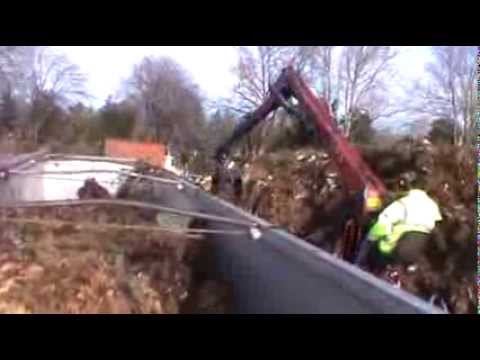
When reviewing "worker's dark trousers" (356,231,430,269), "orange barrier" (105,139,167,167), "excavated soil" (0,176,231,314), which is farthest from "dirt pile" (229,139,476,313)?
"orange barrier" (105,139,167,167)

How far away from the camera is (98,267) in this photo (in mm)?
3400

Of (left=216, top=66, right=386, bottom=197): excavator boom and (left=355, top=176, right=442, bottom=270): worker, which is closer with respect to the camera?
(left=355, top=176, right=442, bottom=270): worker

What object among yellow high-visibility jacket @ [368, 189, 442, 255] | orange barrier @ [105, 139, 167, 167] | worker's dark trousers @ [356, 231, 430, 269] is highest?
orange barrier @ [105, 139, 167, 167]

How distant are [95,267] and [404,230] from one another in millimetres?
1724

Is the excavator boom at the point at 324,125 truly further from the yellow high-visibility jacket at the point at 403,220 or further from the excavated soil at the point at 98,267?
the excavated soil at the point at 98,267

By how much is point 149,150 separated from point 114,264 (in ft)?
11.2

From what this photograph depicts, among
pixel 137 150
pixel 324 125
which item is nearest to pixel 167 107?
pixel 137 150

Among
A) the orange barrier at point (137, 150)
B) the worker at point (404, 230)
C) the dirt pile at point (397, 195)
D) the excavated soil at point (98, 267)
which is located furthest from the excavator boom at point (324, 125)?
the orange barrier at point (137, 150)

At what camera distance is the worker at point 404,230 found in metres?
2.84

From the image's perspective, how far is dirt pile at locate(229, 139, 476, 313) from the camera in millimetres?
3033

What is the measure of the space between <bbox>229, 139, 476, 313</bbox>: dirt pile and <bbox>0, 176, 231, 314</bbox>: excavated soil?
2.86 feet

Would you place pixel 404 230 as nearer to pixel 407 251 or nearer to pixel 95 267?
pixel 407 251

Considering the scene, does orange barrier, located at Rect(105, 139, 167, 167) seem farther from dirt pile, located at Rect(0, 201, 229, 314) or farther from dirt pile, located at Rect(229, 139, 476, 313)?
dirt pile, located at Rect(0, 201, 229, 314)

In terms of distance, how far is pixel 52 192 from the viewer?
5.57 metres
